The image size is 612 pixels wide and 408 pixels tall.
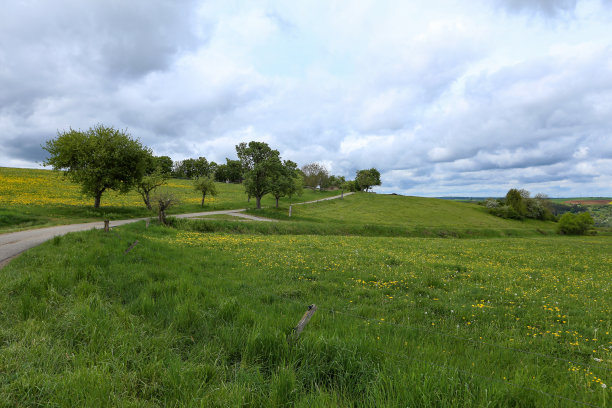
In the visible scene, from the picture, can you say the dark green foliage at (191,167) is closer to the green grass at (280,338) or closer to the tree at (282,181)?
the tree at (282,181)

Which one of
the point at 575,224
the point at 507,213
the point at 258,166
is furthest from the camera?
the point at 507,213

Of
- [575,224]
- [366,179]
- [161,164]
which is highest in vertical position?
[366,179]

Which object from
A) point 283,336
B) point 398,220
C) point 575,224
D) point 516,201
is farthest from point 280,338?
point 516,201

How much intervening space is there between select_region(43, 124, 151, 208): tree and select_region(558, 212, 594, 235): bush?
80820mm

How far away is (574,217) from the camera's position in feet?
183

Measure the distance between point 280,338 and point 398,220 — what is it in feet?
179

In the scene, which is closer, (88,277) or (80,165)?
(88,277)

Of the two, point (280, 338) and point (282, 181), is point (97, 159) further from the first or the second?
point (280, 338)

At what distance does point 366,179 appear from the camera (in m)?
116

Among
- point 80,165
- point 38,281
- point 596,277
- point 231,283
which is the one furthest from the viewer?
point 80,165

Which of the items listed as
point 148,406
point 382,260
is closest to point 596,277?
point 382,260

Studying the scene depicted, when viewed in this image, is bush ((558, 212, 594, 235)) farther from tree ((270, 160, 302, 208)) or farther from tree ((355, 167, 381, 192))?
tree ((355, 167, 381, 192))

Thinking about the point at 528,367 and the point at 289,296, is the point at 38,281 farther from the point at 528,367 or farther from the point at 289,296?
the point at 528,367

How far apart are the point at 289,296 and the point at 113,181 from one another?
32.4 metres
